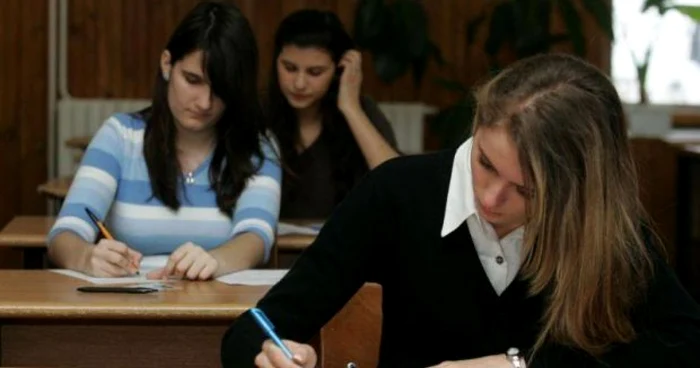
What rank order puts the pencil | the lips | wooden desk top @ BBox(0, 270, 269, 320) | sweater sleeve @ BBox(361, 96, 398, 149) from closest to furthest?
the lips
wooden desk top @ BBox(0, 270, 269, 320)
the pencil
sweater sleeve @ BBox(361, 96, 398, 149)

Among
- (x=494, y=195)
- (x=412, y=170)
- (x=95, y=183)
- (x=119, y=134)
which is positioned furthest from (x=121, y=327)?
(x=494, y=195)

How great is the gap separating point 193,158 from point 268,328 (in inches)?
64.5

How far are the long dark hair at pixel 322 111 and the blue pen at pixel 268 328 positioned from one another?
7.82 ft

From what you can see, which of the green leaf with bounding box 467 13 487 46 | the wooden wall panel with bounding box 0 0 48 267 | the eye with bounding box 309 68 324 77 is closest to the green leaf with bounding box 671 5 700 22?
the green leaf with bounding box 467 13 487 46

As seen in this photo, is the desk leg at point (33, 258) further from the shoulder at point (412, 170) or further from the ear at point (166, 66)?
the shoulder at point (412, 170)

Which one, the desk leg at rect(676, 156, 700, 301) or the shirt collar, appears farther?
the desk leg at rect(676, 156, 700, 301)

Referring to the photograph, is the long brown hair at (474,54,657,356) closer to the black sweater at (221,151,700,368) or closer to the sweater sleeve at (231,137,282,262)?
the black sweater at (221,151,700,368)

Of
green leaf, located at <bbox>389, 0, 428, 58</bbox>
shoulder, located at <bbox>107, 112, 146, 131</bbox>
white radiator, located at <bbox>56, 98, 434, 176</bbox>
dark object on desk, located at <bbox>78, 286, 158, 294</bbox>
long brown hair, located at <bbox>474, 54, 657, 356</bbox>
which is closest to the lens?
long brown hair, located at <bbox>474, 54, 657, 356</bbox>

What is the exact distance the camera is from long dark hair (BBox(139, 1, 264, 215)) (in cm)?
374

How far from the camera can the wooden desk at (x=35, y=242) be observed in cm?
411

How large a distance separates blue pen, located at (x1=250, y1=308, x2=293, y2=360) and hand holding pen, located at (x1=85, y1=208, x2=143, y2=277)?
3.70 feet

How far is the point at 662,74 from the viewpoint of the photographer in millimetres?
7625

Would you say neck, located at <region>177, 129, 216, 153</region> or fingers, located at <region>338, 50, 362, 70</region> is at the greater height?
fingers, located at <region>338, 50, 362, 70</region>

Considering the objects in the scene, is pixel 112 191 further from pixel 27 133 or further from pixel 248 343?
pixel 27 133
